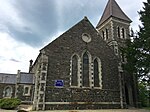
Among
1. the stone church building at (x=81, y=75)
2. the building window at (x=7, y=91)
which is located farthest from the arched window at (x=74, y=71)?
the building window at (x=7, y=91)

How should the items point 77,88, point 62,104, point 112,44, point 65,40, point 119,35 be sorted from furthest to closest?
point 119,35, point 112,44, point 65,40, point 77,88, point 62,104

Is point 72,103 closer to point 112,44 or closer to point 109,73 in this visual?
point 109,73

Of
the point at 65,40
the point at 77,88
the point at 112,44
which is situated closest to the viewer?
the point at 77,88

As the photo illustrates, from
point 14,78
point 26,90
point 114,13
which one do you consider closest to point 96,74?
point 26,90

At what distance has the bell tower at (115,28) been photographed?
77.5 ft

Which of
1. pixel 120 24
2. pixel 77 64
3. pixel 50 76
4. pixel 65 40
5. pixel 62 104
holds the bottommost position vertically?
pixel 62 104

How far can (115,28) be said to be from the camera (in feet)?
81.4

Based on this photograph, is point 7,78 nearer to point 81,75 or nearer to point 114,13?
point 81,75

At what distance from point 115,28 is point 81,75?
1118cm

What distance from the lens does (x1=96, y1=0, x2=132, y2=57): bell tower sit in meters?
23.6

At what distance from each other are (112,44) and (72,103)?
11199mm

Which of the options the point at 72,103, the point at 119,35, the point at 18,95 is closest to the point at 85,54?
the point at 72,103

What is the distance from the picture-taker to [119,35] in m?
24.8

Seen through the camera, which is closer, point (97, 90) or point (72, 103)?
point (72, 103)
